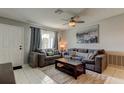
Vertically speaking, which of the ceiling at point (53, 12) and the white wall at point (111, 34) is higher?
the ceiling at point (53, 12)

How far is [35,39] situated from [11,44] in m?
1.37

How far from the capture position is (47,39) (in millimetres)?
5637

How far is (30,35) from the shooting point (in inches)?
182

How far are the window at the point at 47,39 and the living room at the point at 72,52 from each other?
0.20 meters

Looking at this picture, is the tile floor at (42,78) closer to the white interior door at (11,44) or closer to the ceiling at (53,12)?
the white interior door at (11,44)

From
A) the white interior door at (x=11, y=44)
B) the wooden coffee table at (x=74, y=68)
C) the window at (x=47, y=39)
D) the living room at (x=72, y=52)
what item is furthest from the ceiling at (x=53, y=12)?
the window at (x=47, y=39)

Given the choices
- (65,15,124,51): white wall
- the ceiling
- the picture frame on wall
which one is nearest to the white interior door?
the ceiling

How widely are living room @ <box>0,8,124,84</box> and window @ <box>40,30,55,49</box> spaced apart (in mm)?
198

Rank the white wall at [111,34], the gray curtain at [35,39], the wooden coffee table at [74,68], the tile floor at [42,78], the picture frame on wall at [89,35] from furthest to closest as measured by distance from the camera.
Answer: the gray curtain at [35,39], the picture frame on wall at [89,35], the white wall at [111,34], the wooden coffee table at [74,68], the tile floor at [42,78]

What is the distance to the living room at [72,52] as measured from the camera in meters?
2.88

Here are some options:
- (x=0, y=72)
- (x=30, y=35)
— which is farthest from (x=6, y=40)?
(x=0, y=72)

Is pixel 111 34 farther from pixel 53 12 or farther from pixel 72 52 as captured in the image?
pixel 53 12
